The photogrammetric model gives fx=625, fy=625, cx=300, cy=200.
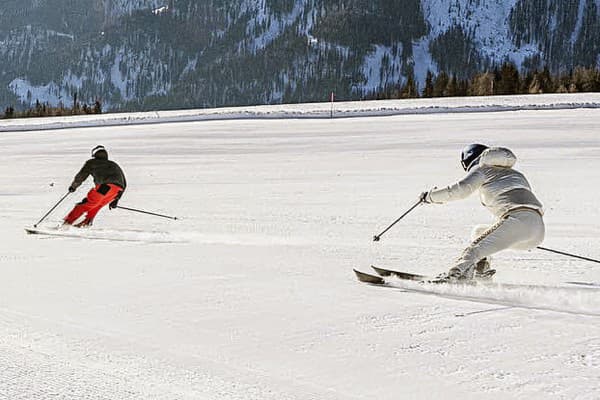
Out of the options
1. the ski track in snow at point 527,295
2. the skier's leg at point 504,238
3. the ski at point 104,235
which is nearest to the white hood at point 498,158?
the skier's leg at point 504,238

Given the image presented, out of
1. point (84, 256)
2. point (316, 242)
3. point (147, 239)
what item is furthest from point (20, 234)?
point (316, 242)

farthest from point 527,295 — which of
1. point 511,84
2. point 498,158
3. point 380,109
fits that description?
point 511,84

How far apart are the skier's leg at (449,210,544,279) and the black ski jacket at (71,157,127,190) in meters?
6.74

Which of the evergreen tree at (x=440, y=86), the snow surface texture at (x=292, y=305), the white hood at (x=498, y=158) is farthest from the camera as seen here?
the evergreen tree at (x=440, y=86)

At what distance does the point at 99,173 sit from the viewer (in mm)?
10344

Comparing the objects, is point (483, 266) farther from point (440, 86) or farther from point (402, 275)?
point (440, 86)

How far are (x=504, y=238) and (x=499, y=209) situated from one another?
0.29m

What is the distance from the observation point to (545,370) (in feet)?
10.7

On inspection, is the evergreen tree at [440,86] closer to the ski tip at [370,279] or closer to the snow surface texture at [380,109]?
the snow surface texture at [380,109]

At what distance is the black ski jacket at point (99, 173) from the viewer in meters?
10.3

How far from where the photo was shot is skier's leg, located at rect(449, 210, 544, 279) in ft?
17.1

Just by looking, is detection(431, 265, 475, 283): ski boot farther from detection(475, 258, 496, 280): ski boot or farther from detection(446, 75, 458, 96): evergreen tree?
detection(446, 75, 458, 96): evergreen tree

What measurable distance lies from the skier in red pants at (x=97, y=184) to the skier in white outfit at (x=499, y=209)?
21.4 ft

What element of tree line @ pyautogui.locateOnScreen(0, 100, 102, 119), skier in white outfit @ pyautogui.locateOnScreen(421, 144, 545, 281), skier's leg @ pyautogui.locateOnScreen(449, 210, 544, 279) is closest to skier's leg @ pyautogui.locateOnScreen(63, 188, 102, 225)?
skier in white outfit @ pyautogui.locateOnScreen(421, 144, 545, 281)
